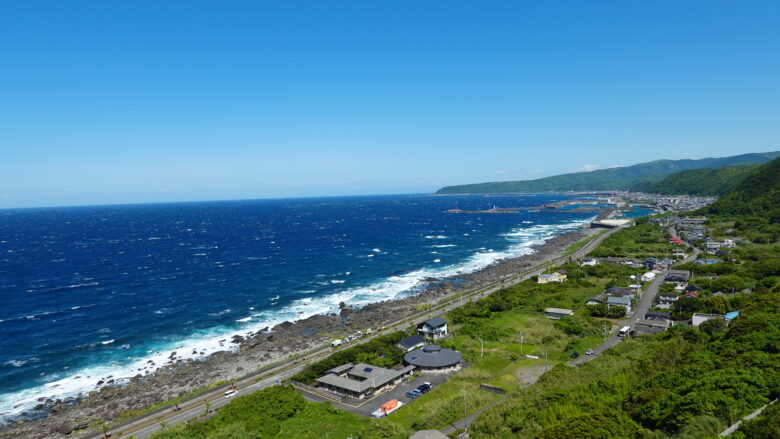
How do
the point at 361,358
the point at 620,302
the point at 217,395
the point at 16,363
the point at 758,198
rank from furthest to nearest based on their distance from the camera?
Answer: the point at 758,198 < the point at 620,302 < the point at 16,363 < the point at 361,358 < the point at 217,395

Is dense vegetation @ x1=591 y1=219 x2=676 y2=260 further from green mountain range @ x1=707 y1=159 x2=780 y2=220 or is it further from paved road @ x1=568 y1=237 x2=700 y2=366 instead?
green mountain range @ x1=707 y1=159 x2=780 y2=220

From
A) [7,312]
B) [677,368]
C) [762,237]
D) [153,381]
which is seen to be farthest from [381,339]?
[762,237]

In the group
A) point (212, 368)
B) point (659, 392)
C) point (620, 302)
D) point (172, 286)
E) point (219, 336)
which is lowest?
point (212, 368)

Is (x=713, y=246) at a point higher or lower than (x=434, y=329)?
higher

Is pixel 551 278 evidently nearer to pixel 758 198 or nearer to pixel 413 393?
pixel 413 393

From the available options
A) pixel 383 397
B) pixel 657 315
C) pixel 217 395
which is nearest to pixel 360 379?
pixel 383 397

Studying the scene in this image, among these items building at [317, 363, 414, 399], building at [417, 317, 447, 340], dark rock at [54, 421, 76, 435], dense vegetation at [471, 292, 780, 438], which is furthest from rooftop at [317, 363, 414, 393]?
dark rock at [54, 421, 76, 435]

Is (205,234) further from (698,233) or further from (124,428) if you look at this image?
(698,233)

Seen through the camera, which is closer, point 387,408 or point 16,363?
point 387,408
